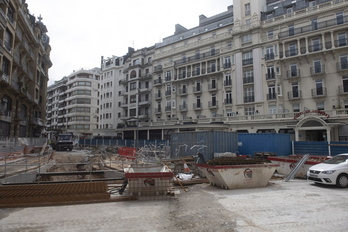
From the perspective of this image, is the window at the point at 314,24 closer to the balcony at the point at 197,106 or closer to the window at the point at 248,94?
the window at the point at 248,94

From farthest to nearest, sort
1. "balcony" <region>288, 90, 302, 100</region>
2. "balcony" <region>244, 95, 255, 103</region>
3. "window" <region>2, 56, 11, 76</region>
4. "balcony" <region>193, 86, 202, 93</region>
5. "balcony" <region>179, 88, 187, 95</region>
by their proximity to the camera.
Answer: "balcony" <region>179, 88, 187, 95</region> → "balcony" <region>193, 86, 202, 93</region> → "balcony" <region>244, 95, 255, 103</region> → "balcony" <region>288, 90, 302, 100</region> → "window" <region>2, 56, 11, 76</region>

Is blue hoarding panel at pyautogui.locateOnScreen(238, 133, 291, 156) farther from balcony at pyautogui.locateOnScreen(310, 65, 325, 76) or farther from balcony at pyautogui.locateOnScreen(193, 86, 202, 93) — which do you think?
balcony at pyautogui.locateOnScreen(193, 86, 202, 93)

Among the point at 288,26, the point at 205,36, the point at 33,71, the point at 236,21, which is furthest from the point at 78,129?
the point at 288,26

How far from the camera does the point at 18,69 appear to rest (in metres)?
31.3

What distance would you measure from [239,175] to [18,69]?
33.3m

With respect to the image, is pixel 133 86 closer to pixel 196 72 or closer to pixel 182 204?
pixel 196 72

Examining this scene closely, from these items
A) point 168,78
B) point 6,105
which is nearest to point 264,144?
point 168,78

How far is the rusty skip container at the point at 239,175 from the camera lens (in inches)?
386

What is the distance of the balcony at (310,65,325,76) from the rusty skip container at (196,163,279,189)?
88.8 feet

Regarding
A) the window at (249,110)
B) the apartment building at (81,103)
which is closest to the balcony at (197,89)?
the window at (249,110)

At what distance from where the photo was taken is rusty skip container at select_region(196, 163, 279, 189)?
32.2 feet

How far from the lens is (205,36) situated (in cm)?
4331

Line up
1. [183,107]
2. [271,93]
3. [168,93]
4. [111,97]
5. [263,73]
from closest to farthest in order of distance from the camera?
[271,93], [263,73], [183,107], [168,93], [111,97]

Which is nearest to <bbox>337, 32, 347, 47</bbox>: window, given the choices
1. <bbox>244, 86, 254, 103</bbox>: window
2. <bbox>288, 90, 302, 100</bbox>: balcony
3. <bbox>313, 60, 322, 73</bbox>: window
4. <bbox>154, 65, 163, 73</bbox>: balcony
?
<bbox>313, 60, 322, 73</bbox>: window
